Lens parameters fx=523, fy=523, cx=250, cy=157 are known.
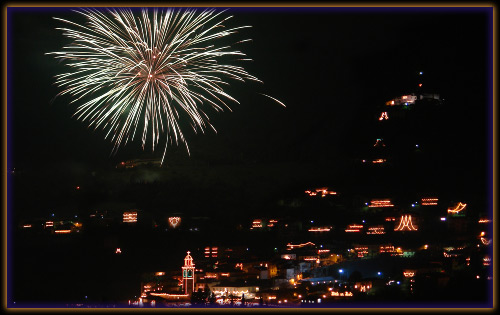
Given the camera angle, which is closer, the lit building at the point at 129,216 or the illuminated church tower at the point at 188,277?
the illuminated church tower at the point at 188,277

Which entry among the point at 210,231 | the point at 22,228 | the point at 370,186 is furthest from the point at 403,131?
the point at 22,228

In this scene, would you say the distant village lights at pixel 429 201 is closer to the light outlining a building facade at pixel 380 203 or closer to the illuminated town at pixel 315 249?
the illuminated town at pixel 315 249

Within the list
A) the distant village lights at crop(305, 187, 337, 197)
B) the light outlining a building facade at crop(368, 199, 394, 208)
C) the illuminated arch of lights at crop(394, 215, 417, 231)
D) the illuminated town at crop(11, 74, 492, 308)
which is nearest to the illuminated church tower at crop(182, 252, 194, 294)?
the illuminated town at crop(11, 74, 492, 308)

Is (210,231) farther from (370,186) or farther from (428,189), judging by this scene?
(428,189)

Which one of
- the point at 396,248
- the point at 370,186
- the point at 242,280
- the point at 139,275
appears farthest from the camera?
the point at 370,186

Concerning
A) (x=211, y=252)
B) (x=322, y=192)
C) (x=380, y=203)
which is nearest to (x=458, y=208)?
(x=380, y=203)

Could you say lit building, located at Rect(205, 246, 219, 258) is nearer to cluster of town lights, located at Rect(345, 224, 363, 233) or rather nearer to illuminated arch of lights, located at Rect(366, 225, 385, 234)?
cluster of town lights, located at Rect(345, 224, 363, 233)

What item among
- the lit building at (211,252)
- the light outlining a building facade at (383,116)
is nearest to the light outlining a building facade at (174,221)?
the lit building at (211,252)

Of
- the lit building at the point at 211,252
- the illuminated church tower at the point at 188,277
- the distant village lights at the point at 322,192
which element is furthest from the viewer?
the distant village lights at the point at 322,192

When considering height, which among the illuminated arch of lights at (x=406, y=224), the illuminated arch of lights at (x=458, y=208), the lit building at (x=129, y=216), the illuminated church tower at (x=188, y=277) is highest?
the illuminated arch of lights at (x=458, y=208)
